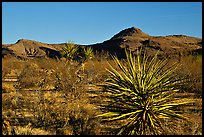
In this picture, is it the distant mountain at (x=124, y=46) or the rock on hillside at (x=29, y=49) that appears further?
the rock on hillside at (x=29, y=49)

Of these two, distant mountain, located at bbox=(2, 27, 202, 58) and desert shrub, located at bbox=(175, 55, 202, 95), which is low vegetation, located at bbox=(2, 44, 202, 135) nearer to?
desert shrub, located at bbox=(175, 55, 202, 95)

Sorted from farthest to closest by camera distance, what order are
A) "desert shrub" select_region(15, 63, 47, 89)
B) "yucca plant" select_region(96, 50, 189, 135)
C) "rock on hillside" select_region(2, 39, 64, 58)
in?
"rock on hillside" select_region(2, 39, 64, 58) < "desert shrub" select_region(15, 63, 47, 89) < "yucca plant" select_region(96, 50, 189, 135)

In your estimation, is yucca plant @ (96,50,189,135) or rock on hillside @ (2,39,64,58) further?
rock on hillside @ (2,39,64,58)

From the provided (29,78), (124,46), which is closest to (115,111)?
(29,78)

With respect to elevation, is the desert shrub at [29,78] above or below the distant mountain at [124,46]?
below

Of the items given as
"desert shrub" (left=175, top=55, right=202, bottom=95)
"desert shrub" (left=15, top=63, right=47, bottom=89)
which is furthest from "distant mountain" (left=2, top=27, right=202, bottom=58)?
"desert shrub" (left=15, top=63, right=47, bottom=89)

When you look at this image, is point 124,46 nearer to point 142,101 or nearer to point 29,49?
point 29,49

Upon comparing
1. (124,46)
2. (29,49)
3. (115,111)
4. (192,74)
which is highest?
(29,49)

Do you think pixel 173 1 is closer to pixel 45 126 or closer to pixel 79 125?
pixel 79 125

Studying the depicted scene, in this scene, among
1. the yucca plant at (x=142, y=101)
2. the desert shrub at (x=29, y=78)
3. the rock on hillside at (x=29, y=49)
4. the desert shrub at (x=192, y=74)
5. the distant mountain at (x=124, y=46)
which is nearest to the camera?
the yucca plant at (x=142, y=101)

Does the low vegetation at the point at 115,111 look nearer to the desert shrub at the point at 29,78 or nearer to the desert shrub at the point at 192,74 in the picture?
the desert shrub at the point at 192,74

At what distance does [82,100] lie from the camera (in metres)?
11.6

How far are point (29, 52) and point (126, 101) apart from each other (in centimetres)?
6398

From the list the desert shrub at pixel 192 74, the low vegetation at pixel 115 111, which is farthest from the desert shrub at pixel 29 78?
the desert shrub at pixel 192 74
